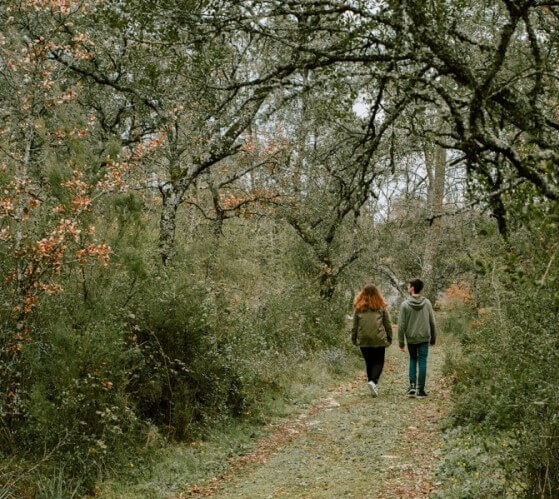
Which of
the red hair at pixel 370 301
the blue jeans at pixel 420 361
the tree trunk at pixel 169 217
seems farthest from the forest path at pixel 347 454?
the tree trunk at pixel 169 217

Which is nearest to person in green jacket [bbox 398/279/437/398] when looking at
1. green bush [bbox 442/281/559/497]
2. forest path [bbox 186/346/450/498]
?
forest path [bbox 186/346/450/498]

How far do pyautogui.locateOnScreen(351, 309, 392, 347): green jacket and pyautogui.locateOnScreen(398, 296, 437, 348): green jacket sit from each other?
13.8 inches

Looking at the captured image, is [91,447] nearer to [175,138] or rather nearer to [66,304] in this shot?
[66,304]

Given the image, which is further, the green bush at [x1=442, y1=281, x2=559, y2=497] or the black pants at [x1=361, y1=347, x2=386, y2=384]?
the black pants at [x1=361, y1=347, x2=386, y2=384]

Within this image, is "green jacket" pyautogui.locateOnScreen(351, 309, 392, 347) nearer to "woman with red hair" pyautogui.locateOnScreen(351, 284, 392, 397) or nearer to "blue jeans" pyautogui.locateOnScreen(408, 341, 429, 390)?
"woman with red hair" pyautogui.locateOnScreen(351, 284, 392, 397)

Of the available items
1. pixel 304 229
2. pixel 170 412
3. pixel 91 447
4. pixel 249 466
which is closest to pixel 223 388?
pixel 170 412

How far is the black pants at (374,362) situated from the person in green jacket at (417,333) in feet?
1.86

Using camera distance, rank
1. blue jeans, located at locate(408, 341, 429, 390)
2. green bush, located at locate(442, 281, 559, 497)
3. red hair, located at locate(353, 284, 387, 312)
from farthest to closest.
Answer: red hair, located at locate(353, 284, 387, 312)
blue jeans, located at locate(408, 341, 429, 390)
green bush, located at locate(442, 281, 559, 497)

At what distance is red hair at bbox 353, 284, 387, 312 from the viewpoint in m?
10.5

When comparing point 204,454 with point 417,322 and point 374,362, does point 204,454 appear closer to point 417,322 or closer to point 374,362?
point 374,362

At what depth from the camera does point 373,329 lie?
10.3 metres

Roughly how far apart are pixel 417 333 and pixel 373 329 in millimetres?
788

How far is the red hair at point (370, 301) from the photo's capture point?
10461 mm

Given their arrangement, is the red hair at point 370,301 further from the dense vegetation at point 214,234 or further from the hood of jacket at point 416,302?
the dense vegetation at point 214,234
